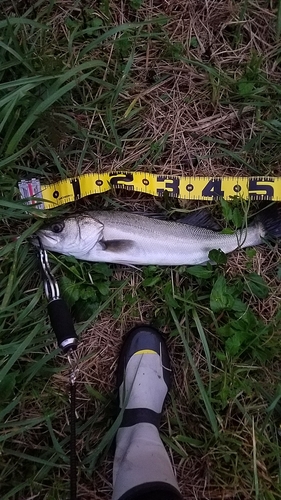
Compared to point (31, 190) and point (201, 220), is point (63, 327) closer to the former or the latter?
point (31, 190)

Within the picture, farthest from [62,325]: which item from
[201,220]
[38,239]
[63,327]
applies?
[201,220]

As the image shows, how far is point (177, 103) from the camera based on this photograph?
338 centimetres

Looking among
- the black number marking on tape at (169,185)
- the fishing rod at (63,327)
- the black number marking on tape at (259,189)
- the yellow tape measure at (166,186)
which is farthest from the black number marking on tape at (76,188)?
the black number marking on tape at (259,189)

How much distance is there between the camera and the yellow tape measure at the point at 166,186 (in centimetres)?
318

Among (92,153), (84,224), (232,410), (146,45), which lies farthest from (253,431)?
(146,45)

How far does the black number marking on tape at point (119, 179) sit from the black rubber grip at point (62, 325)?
896mm

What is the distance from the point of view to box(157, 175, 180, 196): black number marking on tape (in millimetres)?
3273

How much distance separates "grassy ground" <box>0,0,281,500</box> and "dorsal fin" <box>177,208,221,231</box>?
0.33ft

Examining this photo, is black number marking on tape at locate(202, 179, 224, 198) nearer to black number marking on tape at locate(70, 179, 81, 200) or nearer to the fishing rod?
black number marking on tape at locate(70, 179, 81, 200)

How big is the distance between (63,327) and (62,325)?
0.02 m

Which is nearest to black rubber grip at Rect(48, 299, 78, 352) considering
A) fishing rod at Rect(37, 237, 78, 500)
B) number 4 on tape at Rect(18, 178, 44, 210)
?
fishing rod at Rect(37, 237, 78, 500)

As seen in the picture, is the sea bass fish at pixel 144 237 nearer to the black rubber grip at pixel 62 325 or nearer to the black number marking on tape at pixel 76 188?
the black number marking on tape at pixel 76 188

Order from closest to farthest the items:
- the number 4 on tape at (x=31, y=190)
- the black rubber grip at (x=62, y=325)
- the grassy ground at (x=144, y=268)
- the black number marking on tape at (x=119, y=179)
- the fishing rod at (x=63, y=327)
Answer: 1. the fishing rod at (x=63, y=327)
2. the black rubber grip at (x=62, y=325)
3. the grassy ground at (x=144, y=268)
4. the number 4 on tape at (x=31, y=190)
5. the black number marking on tape at (x=119, y=179)

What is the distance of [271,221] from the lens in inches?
126
